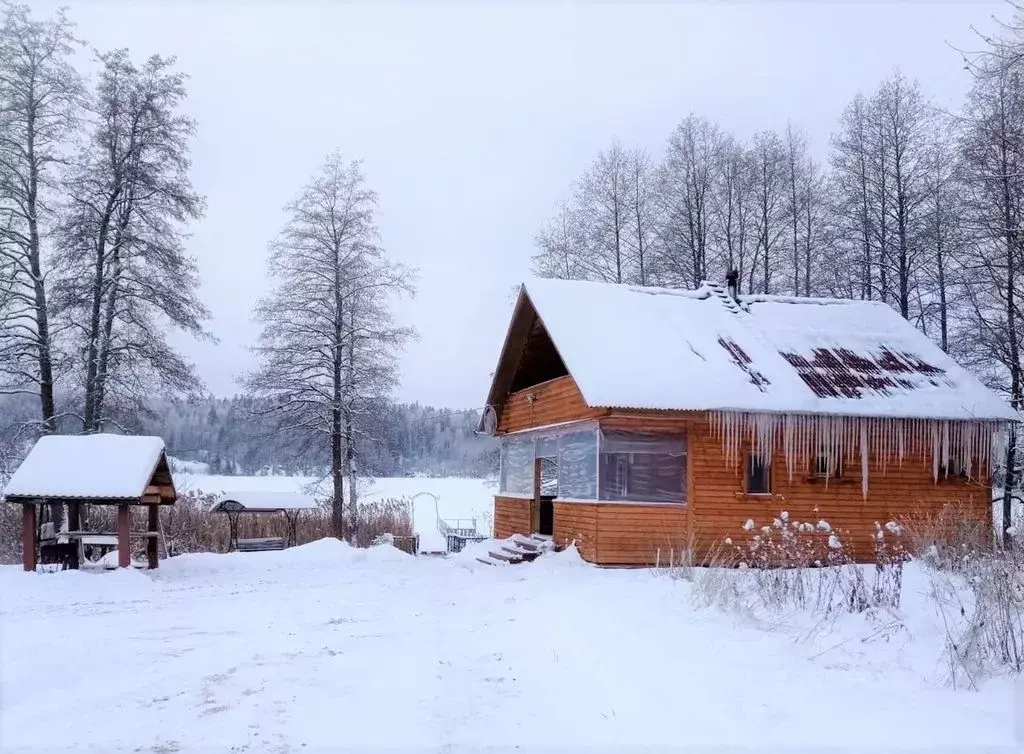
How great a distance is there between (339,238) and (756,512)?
1525 centimetres

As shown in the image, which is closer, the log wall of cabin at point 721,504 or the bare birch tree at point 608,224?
the log wall of cabin at point 721,504

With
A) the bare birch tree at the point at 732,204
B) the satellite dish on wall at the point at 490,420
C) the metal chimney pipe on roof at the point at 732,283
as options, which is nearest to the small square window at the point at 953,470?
the metal chimney pipe on roof at the point at 732,283

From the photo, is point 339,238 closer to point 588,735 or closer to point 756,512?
point 756,512

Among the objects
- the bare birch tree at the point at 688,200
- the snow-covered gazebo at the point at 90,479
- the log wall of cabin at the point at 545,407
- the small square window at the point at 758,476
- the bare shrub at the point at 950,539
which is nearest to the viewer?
the bare shrub at the point at 950,539

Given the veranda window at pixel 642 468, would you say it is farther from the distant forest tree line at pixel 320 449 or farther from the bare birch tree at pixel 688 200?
the bare birch tree at pixel 688 200

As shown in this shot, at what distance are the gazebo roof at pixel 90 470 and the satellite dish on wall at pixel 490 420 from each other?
356 inches

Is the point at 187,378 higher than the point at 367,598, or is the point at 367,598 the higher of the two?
the point at 187,378

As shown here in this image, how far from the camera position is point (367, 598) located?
12.4 metres

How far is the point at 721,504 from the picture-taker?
1617 cm

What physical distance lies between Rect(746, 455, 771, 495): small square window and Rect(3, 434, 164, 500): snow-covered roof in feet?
37.1

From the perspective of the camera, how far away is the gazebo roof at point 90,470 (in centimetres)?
1405

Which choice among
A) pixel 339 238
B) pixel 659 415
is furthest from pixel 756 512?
pixel 339 238

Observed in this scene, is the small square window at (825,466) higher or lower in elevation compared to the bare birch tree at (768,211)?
lower

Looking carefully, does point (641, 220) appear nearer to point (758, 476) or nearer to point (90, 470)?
point (758, 476)
